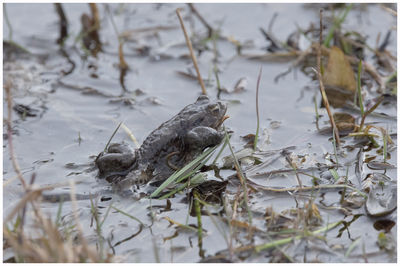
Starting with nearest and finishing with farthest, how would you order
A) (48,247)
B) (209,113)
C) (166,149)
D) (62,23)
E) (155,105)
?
(48,247) → (166,149) → (209,113) → (155,105) → (62,23)

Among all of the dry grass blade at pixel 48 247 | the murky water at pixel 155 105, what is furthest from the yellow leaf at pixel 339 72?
the dry grass blade at pixel 48 247

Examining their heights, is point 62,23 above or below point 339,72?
above

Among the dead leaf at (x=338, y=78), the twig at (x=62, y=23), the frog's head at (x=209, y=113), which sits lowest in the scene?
the frog's head at (x=209, y=113)

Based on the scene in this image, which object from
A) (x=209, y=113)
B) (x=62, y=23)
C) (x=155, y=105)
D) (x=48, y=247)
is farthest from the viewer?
(x=62, y=23)

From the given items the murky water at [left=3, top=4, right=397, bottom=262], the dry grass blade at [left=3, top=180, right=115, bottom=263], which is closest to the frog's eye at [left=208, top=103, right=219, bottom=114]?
the murky water at [left=3, top=4, right=397, bottom=262]

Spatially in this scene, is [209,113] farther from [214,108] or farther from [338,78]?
[338,78]

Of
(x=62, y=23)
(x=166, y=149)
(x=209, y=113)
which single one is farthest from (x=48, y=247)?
(x=62, y=23)

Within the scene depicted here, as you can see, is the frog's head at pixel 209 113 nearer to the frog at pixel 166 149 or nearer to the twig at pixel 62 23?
the frog at pixel 166 149

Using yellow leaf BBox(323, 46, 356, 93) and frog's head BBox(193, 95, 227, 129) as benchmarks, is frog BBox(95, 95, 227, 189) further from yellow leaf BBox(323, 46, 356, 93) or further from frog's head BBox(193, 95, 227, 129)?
yellow leaf BBox(323, 46, 356, 93)

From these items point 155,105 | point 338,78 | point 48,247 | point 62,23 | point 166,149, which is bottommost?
point 48,247
